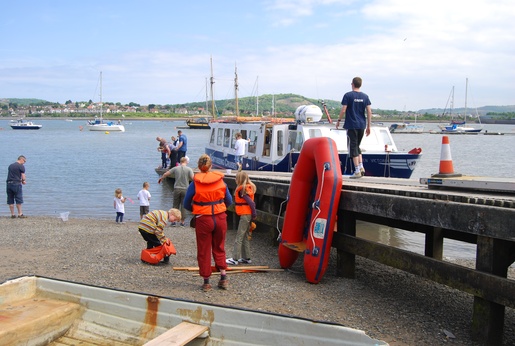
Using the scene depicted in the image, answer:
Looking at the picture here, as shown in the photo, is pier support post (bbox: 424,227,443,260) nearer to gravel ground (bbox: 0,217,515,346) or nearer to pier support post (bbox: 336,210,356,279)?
gravel ground (bbox: 0,217,515,346)

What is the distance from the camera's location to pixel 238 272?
9805 mm

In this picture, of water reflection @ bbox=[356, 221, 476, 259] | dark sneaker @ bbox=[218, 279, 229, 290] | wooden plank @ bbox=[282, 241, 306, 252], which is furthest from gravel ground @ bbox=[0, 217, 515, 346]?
water reflection @ bbox=[356, 221, 476, 259]

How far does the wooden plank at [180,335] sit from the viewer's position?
5.89 m

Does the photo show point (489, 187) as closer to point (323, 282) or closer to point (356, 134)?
point (323, 282)

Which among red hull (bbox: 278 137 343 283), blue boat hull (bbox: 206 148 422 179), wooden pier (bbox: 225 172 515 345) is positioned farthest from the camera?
blue boat hull (bbox: 206 148 422 179)

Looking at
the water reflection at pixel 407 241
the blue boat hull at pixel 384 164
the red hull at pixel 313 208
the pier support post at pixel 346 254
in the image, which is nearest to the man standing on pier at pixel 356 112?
the red hull at pixel 313 208

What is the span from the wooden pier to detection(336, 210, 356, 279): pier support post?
2 cm

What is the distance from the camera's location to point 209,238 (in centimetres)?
830

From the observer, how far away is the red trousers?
8188mm

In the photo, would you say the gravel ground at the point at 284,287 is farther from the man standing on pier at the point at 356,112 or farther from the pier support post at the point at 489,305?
the man standing on pier at the point at 356,112

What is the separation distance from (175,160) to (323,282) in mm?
17595

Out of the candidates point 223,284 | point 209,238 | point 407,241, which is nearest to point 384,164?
point 407,241

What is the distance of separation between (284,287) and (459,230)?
3.16 m

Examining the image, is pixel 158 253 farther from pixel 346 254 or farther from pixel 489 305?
pixel 489 305
